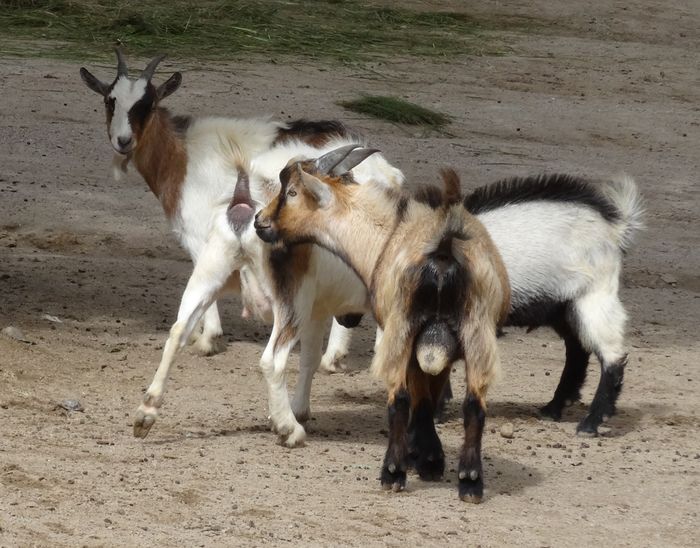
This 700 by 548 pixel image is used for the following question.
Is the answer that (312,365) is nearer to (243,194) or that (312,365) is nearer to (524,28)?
(243,194)

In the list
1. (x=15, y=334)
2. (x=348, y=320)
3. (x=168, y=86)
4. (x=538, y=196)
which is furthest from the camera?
(x=168, y=86)

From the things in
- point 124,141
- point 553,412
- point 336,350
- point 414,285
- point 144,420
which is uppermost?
point 414,285

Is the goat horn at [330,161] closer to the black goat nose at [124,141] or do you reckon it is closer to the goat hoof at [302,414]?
the goat hoof at [302,414]

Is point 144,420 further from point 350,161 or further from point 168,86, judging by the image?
A: point 168,86

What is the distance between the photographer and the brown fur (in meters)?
9.52

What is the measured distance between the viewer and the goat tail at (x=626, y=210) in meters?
7.99

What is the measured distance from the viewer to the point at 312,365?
757 centimetres

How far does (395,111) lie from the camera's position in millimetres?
14242

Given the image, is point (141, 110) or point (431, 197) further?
point (141, 110)

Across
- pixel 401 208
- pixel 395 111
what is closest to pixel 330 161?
pixel 401 208

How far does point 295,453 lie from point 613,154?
808 cm

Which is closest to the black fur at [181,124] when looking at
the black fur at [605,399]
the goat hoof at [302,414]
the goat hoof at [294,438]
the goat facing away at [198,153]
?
the goat facing away at [198,153]

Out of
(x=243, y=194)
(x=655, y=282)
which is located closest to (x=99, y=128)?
(x=655, y=282)

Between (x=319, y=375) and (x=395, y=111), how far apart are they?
5773 mm
